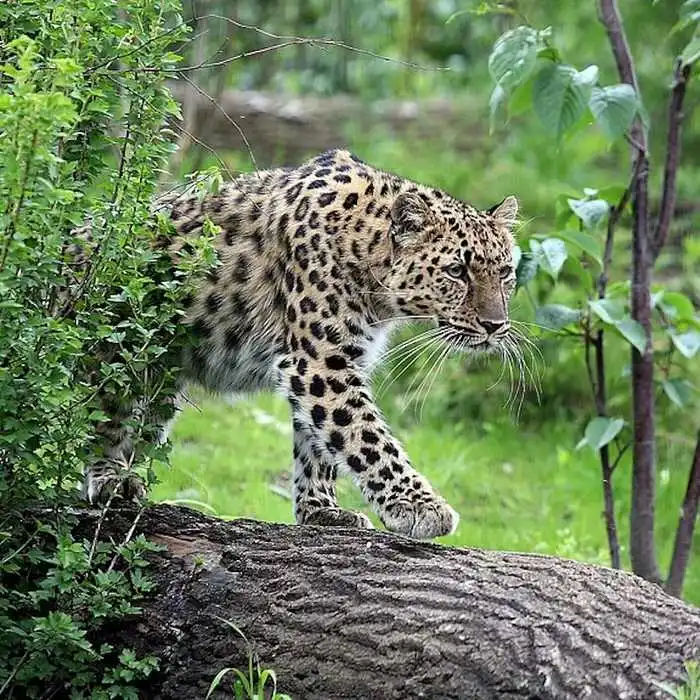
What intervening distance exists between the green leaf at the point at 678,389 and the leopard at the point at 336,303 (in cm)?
99

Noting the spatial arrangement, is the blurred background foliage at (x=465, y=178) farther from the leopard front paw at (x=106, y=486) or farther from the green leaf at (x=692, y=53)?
the green leaf at (x=692, y=53)

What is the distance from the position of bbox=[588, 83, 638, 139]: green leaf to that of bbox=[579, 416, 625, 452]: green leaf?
4.32 ft

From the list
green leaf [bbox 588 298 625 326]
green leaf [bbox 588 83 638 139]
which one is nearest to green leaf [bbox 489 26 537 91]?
green leaf [bbox 588 83 638 139]

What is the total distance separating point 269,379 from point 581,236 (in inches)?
57.4

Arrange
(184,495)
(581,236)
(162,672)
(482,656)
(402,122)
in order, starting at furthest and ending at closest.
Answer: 1. (402,122)
2. (184,495)
3. (581,236)
4. (162,672)
5. (482,656)

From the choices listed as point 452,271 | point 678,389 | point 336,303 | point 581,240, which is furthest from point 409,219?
point 678,389

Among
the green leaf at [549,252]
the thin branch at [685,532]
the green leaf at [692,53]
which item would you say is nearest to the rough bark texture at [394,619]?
the green leaf at [549,252]

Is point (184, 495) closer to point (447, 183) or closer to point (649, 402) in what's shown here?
point (649, 402)

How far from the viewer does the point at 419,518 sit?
516 cm

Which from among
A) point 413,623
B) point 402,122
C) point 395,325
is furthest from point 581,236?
point 402,122

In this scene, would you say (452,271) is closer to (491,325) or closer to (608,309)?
(491,325)

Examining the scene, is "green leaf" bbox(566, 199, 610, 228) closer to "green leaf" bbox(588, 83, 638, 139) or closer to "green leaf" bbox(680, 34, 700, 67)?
"green leaf" bbox(588, 83, 638, 139)

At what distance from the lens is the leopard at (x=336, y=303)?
535 centimetres

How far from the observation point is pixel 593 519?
834cm
